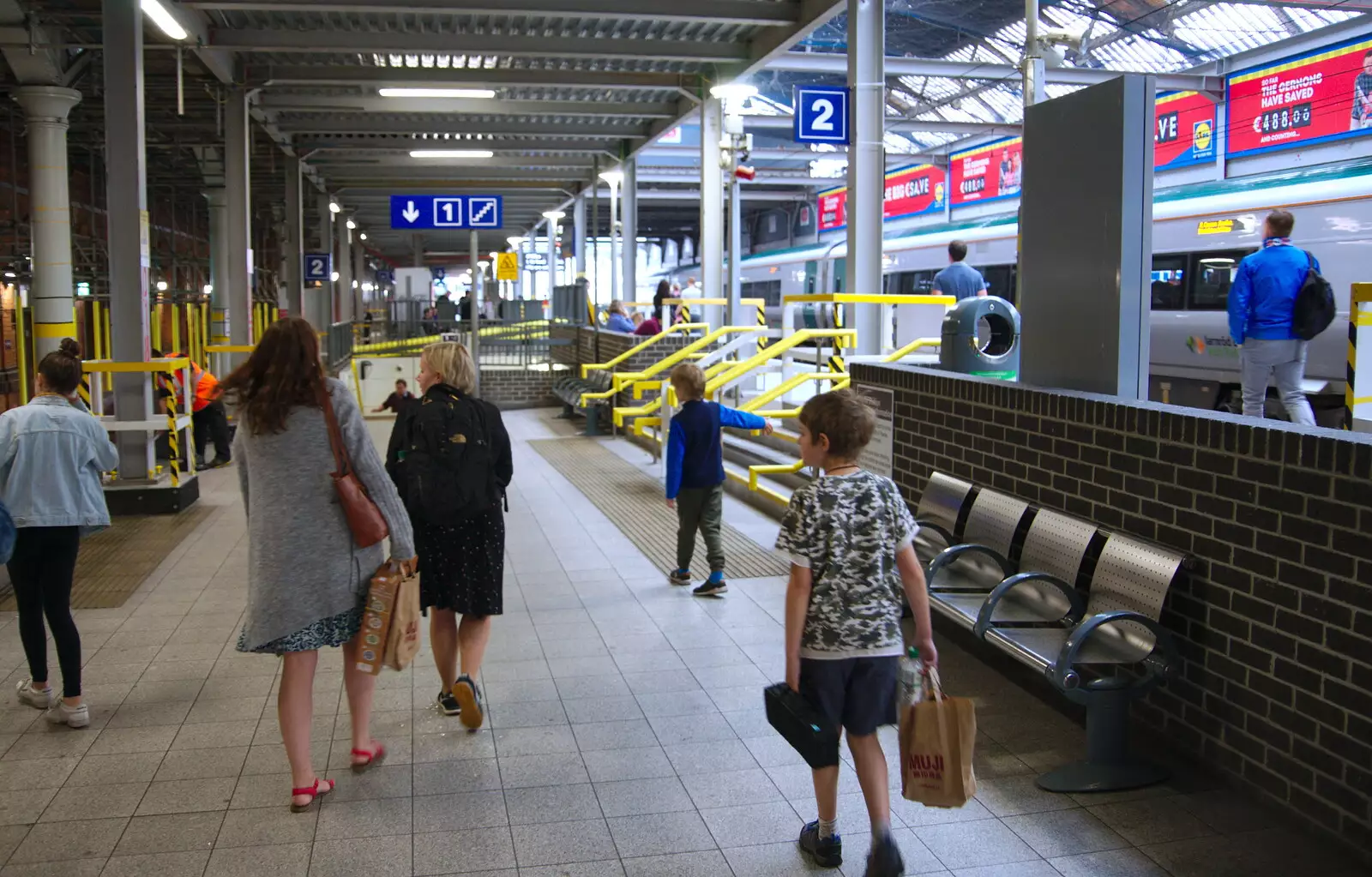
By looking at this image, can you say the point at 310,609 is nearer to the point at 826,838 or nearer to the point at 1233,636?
the point at 826,838

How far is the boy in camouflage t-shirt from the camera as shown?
342 cm

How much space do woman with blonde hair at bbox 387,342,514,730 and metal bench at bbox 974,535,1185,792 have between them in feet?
6.65

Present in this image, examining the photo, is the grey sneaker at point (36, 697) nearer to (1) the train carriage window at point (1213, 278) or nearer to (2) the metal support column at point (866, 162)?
(2) the metal support column at point (866, 162)

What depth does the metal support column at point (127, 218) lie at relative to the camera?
35.4ft

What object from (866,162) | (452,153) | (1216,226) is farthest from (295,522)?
(452,153)

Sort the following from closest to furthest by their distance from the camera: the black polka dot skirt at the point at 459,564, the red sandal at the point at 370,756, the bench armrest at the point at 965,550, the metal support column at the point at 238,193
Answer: the red sandal at the point at 370,756 < the black polka dot skirt at the point at 459,564 < the bench armrest at the point at 965,550 < the metal support column at the point at 238,193

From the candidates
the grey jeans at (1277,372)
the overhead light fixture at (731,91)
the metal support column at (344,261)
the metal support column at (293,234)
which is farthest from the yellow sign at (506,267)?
the metal support column at (344,261)

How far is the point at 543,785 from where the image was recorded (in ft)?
14.3

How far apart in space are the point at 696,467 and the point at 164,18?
8.06m

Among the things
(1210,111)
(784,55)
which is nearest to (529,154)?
(784,55)

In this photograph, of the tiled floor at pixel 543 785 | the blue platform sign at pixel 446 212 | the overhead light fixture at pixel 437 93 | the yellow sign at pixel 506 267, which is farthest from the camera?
the yellow sign at pixel 506 267

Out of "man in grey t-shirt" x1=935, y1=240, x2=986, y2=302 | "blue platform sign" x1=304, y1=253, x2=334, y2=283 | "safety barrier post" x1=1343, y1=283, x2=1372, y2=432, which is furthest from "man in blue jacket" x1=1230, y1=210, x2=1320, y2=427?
"blue platform sign" x1=304, y1=253, x2=334, y2=283

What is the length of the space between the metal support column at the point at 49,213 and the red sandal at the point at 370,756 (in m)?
10.8

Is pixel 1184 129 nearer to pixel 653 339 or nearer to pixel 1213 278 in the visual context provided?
pixel 1213 278
